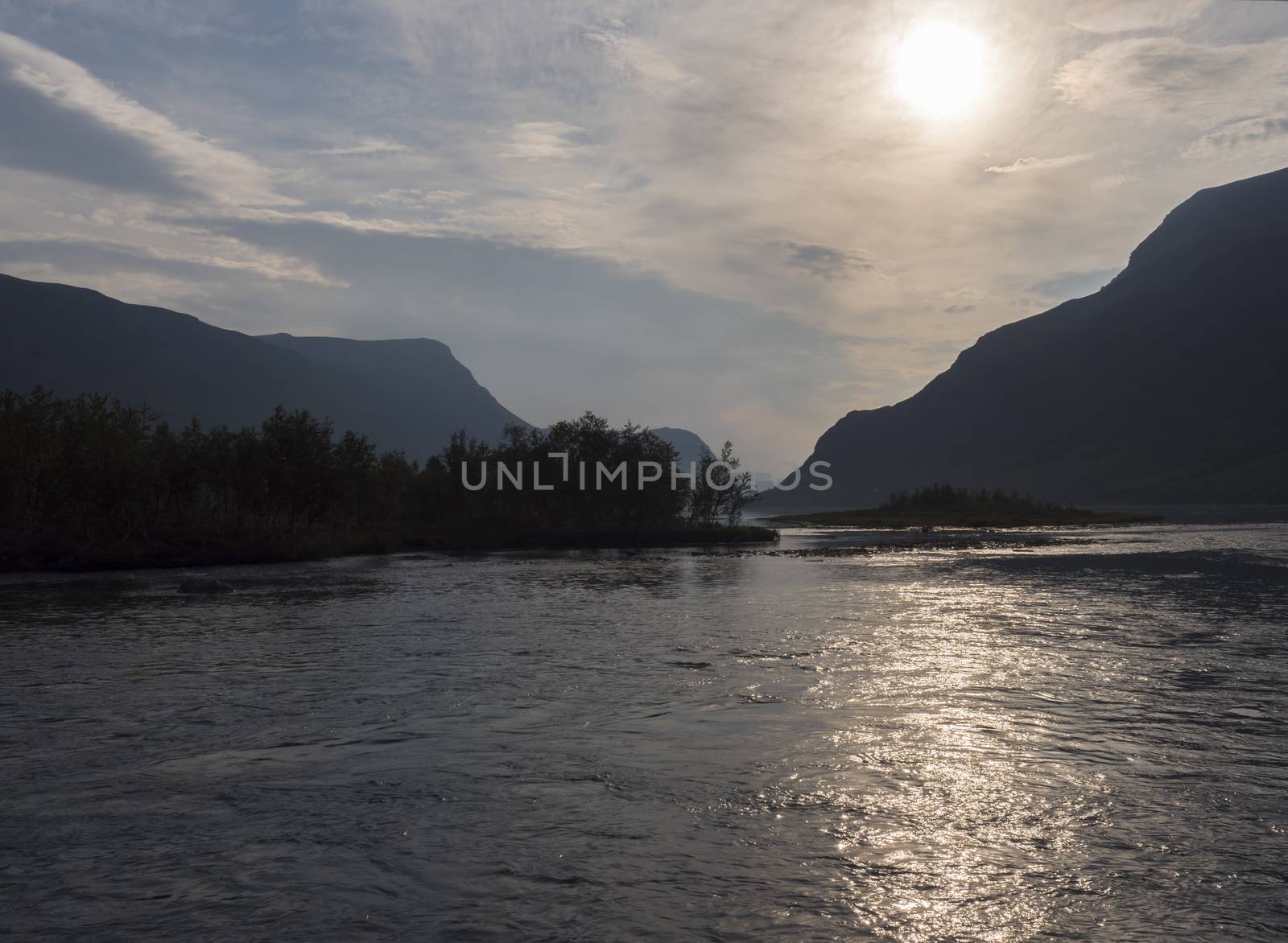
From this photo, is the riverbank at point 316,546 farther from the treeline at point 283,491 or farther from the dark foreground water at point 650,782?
the dark foreground water at point 650,782

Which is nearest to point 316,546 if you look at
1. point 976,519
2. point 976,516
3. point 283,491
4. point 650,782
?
point 283,491

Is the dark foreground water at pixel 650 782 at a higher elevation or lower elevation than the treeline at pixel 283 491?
lower

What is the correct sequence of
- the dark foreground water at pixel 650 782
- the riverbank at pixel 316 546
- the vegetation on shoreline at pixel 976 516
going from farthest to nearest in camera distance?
the vegetation on shoreline at pixel 976 516 → the riverbank at pixel 316 546 → the dark foreground water at pixel 650 782

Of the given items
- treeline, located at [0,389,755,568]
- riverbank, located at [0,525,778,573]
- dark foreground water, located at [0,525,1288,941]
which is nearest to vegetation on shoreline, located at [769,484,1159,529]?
treeline, located at [0,389,755,568]

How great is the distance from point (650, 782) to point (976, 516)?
176m

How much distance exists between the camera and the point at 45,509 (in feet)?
248

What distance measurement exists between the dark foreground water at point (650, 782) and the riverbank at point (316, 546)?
3949 cm

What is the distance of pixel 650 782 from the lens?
1512cm

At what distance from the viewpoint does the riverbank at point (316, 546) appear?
68.0m

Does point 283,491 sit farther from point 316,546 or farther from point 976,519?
point 976,519

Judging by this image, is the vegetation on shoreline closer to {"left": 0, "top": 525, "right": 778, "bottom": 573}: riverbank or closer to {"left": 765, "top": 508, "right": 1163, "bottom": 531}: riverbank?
{"left": 765, "top": 508, "right": 1163, "bottom": 531}: riverbank

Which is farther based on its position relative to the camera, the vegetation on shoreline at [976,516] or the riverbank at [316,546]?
the vegetation on shoreline at [976,516]

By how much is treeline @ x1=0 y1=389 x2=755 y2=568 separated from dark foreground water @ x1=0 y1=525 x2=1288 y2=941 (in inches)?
1738

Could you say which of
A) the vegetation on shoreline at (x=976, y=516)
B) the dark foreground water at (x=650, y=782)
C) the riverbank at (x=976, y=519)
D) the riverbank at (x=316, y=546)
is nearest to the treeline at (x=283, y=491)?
the riverbank at (x=316, y=546)
